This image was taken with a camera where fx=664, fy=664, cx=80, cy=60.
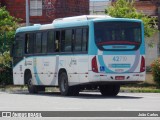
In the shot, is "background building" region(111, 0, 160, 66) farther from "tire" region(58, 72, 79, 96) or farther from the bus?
"tire" region(58, 72, 79, 96)

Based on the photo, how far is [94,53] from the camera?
27.1 metres

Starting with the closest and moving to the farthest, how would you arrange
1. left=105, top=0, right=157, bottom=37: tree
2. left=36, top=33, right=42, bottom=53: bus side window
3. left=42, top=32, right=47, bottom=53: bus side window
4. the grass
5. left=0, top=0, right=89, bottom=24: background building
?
left=42, top=32, right=47, bottom=53: bus side window
left=36, top=33, right=42, bottom=53: bus side window
the grass
left=105, top=0, right=157, bottom=37: tree
left=0, top=0, right=89, bottom=24: background building

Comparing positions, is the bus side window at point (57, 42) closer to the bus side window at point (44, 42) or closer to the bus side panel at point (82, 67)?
the bus side window at point (44, 42)

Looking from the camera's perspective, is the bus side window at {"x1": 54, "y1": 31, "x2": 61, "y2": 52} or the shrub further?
the shrub

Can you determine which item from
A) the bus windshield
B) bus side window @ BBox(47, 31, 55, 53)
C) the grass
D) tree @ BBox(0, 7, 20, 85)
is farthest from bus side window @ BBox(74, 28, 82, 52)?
tree @ BBox(0, 7, 20, 85)

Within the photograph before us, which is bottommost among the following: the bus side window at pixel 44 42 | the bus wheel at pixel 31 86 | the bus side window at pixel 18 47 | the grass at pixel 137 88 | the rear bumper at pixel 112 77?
the grass at pixel 137 88

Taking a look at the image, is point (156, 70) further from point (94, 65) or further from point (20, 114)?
point (20, 114)

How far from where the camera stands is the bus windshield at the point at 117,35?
27.2 m

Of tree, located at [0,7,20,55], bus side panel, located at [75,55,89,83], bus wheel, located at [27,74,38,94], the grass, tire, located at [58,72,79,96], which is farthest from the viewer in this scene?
tree, located at [0,7,20,55]

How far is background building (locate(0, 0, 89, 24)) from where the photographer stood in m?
60.6

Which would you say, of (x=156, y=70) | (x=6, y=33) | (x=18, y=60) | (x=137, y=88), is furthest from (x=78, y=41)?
(x=6, y=33)

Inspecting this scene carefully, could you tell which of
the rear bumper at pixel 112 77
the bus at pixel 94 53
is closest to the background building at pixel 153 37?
the bus at pixel 94 53

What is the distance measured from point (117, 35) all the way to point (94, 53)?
1.30 metres

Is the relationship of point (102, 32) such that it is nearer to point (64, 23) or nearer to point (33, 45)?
point (64, 23)
